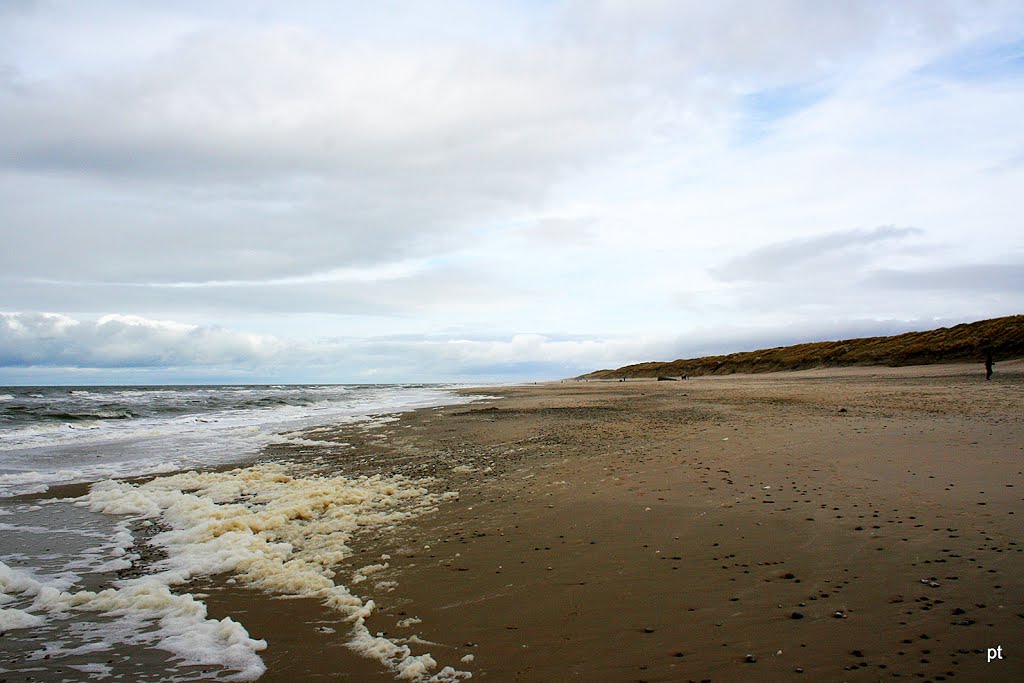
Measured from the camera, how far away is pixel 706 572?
A: 5234 mm

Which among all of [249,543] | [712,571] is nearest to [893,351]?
[712,571]

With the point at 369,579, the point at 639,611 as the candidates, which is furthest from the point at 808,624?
the point at 369,579

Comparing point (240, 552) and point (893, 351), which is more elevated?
point (893, 351)

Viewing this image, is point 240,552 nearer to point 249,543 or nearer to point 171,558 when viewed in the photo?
point 249,543

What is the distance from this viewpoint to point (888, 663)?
3.58 meters

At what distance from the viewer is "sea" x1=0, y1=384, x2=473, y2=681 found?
4.36 metres

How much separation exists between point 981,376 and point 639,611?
3392cm

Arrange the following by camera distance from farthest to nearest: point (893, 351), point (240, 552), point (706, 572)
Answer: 1. point (893, 351)
2. point (240, 552)
3. point (706, 572)

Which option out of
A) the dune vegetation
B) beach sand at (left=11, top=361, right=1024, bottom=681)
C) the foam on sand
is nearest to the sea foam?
the foam on sand

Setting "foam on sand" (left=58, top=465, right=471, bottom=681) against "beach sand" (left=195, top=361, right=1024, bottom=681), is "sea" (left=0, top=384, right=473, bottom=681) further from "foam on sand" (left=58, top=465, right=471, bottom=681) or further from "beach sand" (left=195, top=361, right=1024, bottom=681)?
"beach sand" (left=195, top=361, right=1024, bottom=681)

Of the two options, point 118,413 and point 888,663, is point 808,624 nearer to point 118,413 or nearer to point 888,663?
point 888,663

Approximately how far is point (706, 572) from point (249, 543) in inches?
212

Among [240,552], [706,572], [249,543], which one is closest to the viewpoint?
[706,572]

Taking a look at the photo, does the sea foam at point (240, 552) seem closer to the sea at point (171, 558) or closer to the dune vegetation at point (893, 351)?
the sea at point (171, 558)
